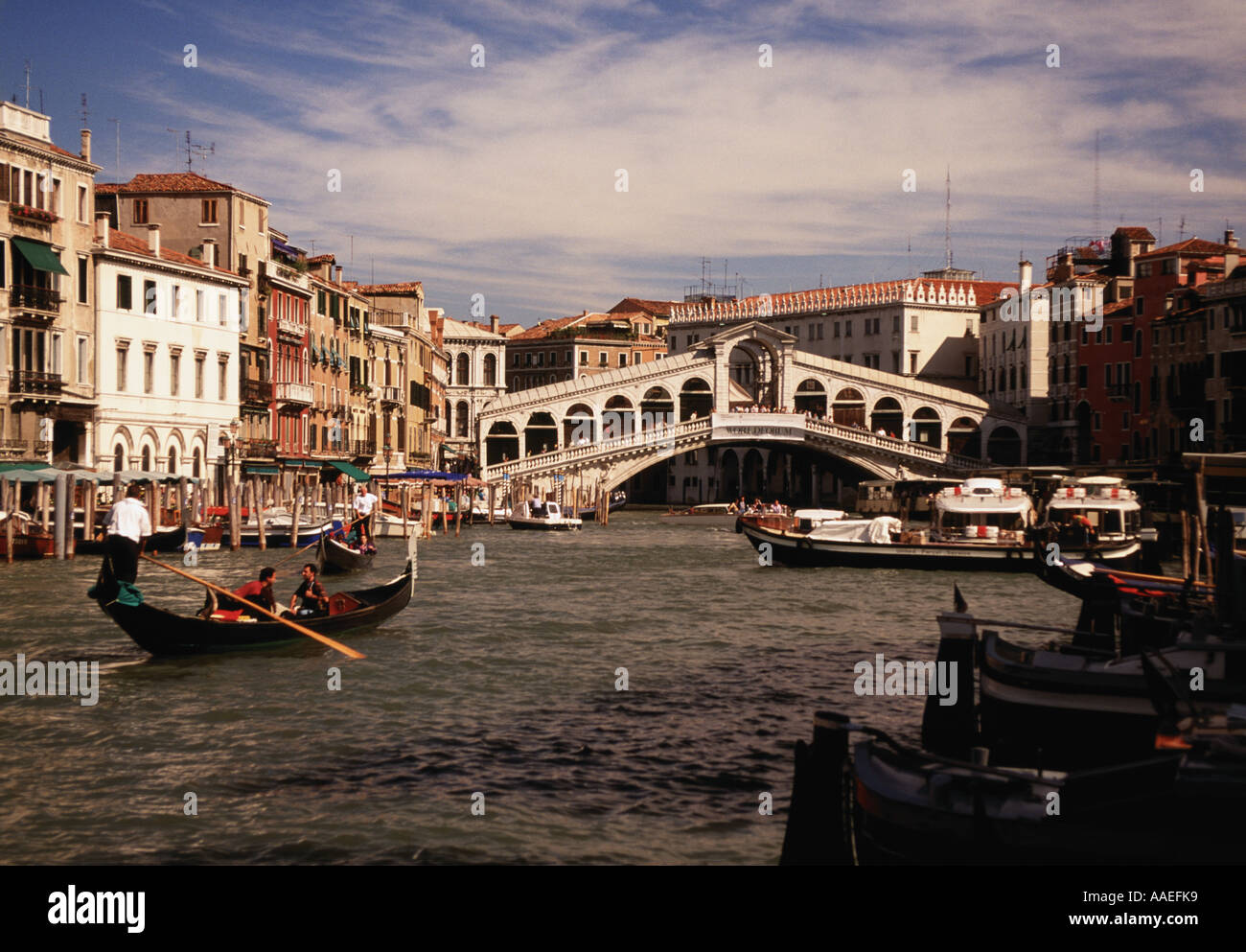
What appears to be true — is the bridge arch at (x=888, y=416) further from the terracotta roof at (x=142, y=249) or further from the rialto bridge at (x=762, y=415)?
the terracotta roof at (x=142, y=249)

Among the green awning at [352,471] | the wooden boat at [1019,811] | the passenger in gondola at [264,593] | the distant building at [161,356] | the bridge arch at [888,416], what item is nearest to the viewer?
the wooden boat at [1019,811]

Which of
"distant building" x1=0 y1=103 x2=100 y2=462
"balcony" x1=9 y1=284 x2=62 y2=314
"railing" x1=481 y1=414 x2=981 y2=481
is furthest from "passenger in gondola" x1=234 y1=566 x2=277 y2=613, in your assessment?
"railing" x1=481 y1=414 x2=981 y2=481

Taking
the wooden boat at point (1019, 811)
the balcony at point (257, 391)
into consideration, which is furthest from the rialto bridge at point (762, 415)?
the wooden boat at point (1019, 811)

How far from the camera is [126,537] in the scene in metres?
13.1

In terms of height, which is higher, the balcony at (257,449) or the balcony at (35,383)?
the balcony at (35,383)

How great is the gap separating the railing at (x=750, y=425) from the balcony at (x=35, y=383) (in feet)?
67.2

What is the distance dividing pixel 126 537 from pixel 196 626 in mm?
1018

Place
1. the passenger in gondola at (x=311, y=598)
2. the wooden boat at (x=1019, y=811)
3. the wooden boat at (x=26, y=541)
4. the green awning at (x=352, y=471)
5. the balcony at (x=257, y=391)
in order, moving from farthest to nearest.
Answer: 1. the green awning at (x=352, y=471)
2. the balcony at (x=257, y=391)
3. the wooden boat at (x=26, y=541)
4. the passenger in gondola at (x=311, y=598)
5. the wooden boat at (x=1019, y=811)

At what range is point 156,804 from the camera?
27.6ft

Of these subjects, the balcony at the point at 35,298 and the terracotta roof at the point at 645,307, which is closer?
the balcony at the point at 35,298

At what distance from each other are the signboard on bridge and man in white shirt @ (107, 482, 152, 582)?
35329 millimetres

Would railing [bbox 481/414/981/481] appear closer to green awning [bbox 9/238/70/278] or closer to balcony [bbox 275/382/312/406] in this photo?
balcony [bbox 275/382/312/406]

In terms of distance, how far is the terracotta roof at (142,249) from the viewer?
3053 cm

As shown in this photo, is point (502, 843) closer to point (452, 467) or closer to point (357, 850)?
point (357, 850)
